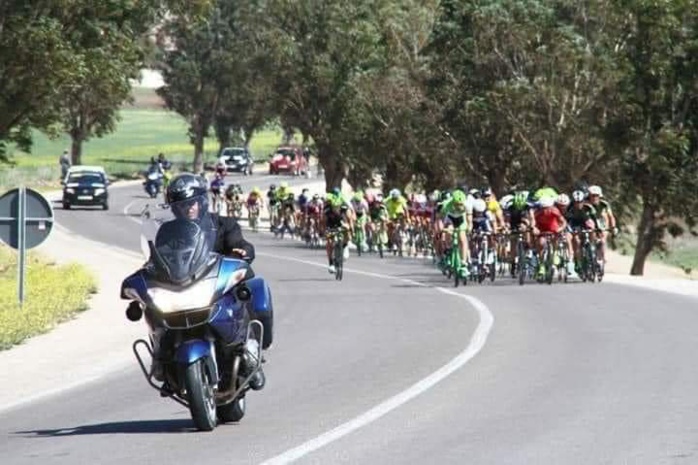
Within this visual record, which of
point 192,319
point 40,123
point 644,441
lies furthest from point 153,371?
point 40,123

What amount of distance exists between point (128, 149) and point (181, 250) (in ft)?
450

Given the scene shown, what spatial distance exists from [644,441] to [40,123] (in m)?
35.8

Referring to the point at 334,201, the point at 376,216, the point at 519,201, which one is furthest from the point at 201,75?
the point at 519,201

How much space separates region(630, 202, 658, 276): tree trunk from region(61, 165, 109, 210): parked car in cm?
2772

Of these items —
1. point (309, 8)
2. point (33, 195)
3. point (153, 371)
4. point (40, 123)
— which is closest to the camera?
point (153, 371)

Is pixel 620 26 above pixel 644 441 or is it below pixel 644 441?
above

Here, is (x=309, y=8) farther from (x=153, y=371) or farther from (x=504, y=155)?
(x=153, y=371)

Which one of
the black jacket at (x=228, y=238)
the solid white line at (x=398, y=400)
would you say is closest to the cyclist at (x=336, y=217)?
the solid white line at (x=398, y=400)

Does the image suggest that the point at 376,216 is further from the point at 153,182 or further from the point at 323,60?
the point at 153,182

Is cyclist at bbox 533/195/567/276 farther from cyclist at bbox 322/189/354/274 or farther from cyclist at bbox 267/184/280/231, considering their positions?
cyclist at bbox 267/184/280/231

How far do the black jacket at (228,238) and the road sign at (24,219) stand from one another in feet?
36.6

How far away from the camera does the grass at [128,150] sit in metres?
102

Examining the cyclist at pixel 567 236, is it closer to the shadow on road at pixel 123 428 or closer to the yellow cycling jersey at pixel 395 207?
the yellow cycling jersey at pixel 395 207

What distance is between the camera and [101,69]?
4188 centimetres
